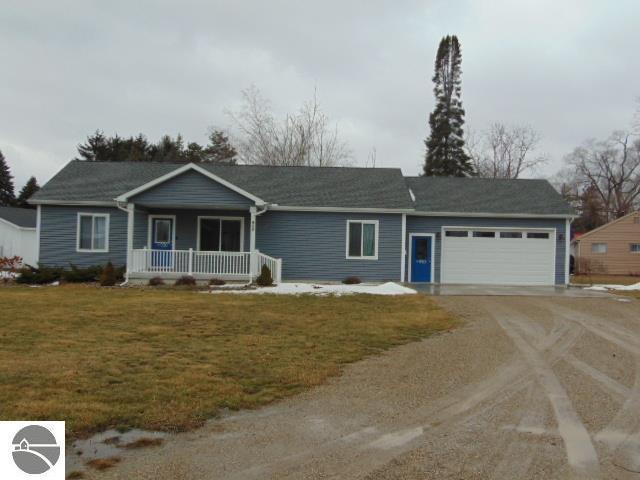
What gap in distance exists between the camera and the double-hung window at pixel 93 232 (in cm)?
1895

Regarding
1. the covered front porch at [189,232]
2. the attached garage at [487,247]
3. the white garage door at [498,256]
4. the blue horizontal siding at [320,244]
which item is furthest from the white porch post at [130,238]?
the white garage door at [498,256]

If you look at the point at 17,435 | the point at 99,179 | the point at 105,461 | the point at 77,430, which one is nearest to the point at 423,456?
the point at 105,461

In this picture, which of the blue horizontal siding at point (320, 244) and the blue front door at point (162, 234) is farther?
the blue front door at point (162, 234)

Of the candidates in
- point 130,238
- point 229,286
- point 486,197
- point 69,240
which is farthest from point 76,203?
point 486,197

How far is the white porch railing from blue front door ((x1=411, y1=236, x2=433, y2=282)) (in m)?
5.42

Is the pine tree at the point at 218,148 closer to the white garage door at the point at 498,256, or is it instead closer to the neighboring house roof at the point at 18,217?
the neighboring house roof at the point at 18,217

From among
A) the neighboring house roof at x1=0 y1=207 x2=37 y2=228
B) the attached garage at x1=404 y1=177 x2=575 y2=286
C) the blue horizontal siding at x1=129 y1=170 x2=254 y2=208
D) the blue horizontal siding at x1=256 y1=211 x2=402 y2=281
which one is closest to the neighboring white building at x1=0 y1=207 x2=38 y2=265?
the neighboring house roof at x1=0 y1=207 x2=37 y2=228

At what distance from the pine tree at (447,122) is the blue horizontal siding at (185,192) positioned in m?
A: 30.5

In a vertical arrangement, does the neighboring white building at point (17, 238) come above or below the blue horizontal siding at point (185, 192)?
below

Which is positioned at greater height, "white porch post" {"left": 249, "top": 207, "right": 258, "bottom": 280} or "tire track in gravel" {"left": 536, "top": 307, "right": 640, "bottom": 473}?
"white porch post" {"left": 249, "top": 207, "right": 258, "bottom": 280}

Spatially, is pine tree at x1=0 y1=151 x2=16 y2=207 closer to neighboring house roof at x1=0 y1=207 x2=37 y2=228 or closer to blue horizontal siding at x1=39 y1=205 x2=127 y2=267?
neighboring house roof at x1=0 y1=207 x2=37 y2=228

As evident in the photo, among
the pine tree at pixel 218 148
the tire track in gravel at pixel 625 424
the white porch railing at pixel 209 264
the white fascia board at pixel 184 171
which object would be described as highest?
the pine tree at pixel 218 148

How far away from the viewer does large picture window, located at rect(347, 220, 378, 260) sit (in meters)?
19.0

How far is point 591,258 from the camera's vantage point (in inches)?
1398
